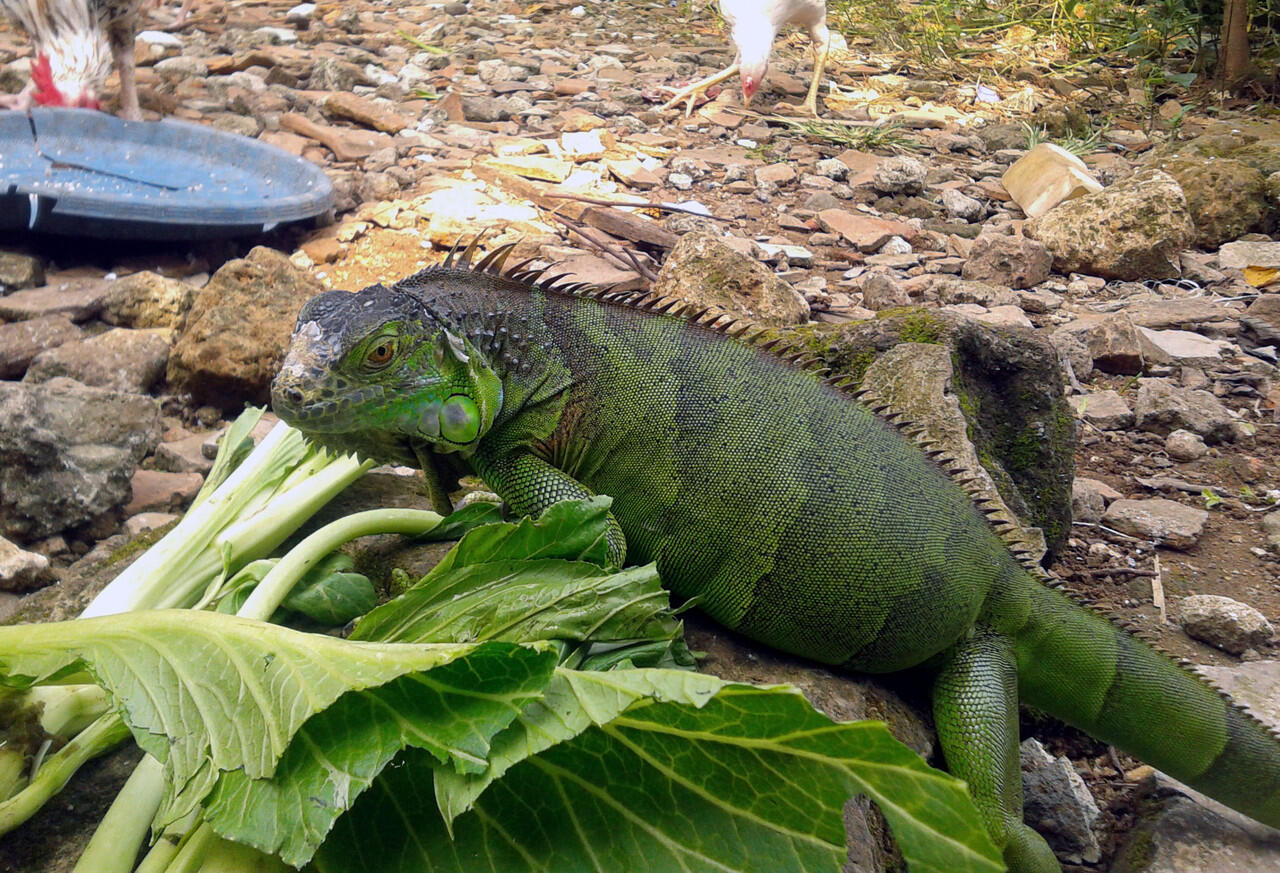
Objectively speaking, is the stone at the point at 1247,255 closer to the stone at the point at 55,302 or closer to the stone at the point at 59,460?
the stone at the point at 59,460

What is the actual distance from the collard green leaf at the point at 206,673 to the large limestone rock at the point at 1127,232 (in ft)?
20.1

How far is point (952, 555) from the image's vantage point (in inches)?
107

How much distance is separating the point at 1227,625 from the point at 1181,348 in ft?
8.37

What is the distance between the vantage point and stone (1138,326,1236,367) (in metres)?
5.44

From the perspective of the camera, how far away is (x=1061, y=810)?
9.46 ft

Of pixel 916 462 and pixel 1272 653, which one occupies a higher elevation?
pixel 916 462

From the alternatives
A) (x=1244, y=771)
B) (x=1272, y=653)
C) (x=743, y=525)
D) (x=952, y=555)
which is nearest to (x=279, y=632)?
(x=743, y=525)

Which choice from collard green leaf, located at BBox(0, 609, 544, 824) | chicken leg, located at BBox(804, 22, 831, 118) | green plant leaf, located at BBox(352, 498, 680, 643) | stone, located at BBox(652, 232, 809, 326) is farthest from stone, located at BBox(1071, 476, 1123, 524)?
chicken leg, located at BBox(804, 22, 831, 118)

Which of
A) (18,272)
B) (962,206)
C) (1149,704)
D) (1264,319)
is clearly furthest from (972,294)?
(18,272)

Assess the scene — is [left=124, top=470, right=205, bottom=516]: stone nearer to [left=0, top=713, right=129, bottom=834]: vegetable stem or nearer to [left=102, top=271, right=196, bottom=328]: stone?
[left=102, top=271, right=196, bottom=328]: stone

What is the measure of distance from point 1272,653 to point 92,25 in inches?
348

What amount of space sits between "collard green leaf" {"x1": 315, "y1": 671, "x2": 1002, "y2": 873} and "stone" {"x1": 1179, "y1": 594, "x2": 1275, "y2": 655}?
2.43 metres

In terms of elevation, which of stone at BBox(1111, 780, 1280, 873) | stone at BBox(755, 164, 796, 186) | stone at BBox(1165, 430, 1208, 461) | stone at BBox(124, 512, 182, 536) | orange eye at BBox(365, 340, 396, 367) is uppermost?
orange eye at BBox(365, 340, 396, 367)

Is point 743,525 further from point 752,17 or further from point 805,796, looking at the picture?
point 752,17
